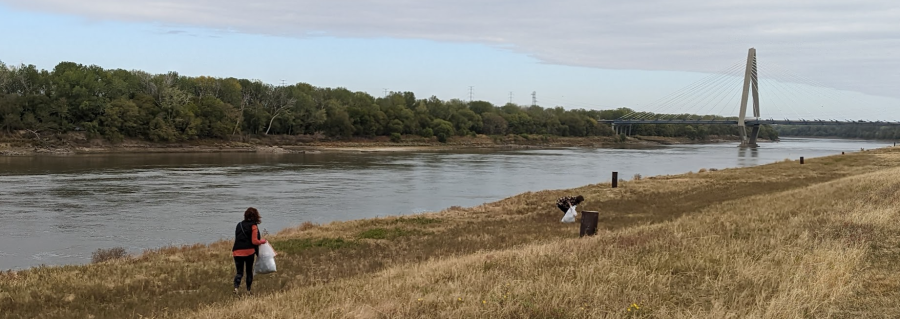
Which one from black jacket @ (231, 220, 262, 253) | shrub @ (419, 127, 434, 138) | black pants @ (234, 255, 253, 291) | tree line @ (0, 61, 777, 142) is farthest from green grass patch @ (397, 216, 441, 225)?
shrub @ (419, 127, 434, 138)

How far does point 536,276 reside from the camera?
9367mm

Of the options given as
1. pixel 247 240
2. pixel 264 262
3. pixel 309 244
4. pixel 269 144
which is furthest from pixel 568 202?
pixel 269 144

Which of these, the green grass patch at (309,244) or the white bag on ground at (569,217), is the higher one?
the white bag on ground at (569,217)

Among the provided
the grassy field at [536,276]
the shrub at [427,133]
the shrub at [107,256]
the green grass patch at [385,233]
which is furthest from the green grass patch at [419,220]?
the shrub at [427,133]

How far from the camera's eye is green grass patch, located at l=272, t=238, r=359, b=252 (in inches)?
629

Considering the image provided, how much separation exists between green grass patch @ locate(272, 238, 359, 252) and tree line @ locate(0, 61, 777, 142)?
286ft

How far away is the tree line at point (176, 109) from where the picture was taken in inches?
3652

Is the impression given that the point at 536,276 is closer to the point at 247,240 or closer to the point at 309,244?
the point at 247,240

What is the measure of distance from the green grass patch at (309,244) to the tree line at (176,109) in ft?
286

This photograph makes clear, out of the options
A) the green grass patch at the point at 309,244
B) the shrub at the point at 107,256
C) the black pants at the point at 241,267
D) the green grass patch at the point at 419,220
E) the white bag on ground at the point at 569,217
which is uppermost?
the black pants at the point at 241,267

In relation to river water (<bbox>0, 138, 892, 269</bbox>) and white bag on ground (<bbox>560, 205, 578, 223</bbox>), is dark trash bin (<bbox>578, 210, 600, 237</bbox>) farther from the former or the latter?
river water (<bbox>0, 138, 892, 269</bbox>)

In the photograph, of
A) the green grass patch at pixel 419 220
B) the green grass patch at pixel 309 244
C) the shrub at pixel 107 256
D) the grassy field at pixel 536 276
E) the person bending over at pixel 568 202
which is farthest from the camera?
the green grass patch at pixel 419 220

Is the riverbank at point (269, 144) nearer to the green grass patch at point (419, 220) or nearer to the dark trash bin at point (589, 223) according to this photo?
the green grass patch at point (419, 220)

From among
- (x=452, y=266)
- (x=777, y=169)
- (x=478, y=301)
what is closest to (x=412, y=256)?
(x=452, y=266)
